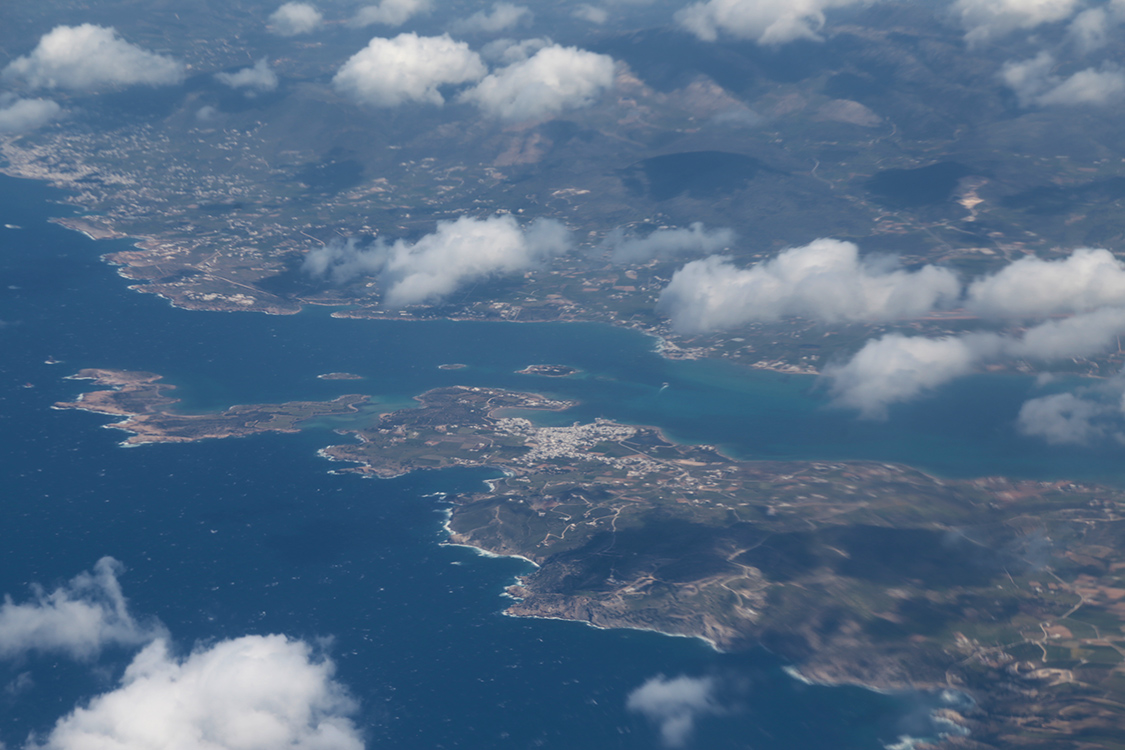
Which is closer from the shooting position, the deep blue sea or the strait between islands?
the deep blue sea

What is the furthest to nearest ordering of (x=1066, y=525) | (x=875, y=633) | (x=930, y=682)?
(x=1066, y=525), (x=875, y=633), (x=930, y=682)

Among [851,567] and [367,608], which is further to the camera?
[851,567]

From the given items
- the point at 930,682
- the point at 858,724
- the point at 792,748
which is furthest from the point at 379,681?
the point at 930,682

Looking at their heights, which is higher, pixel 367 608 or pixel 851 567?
pixel 851 567

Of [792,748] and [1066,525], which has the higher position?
[1066,525]

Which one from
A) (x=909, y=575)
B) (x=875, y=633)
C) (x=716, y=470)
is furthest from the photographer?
(x=716, y=470)

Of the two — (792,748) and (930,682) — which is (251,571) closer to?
(792,748)

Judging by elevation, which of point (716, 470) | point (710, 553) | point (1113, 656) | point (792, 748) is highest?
point (716, 470)

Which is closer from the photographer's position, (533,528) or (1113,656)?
(1113,656)
